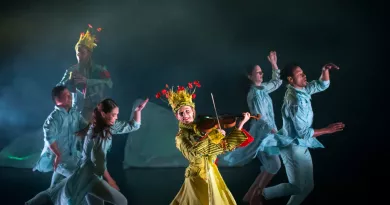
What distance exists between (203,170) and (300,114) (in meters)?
1.45

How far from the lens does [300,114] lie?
4121 millimetres

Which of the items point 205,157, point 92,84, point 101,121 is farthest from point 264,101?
point 92,84

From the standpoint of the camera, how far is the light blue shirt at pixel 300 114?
411cm

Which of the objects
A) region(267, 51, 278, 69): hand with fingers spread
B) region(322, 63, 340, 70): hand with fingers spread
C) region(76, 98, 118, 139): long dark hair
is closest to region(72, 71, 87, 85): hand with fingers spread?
region(76, 98, 118, 139): long dark hair

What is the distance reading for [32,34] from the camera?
4.60 metres

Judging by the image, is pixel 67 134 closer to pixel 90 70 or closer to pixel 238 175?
pixel 90 70

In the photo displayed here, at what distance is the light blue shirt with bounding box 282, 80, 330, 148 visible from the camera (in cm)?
411

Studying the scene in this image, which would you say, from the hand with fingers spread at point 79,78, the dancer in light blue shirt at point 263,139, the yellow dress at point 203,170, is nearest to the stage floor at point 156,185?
the dancer in light blue shirt at point 263,139

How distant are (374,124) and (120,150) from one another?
2.66 metres

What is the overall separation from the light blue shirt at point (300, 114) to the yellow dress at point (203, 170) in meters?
1.27

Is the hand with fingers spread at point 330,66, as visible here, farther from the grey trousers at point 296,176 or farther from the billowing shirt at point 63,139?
the billowing shirt at point 63,139

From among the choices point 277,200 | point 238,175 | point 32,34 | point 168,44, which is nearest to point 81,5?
point 32,34

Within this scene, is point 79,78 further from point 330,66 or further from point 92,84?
point 330,66

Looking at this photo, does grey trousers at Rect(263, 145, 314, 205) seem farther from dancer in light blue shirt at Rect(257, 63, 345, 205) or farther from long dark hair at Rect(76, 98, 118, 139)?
long dark hair at Rect(76, 98, 118, 139)
